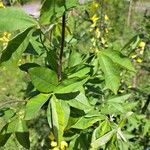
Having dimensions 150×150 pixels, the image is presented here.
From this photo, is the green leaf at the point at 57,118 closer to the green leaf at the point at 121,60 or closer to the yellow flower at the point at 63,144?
the green leaf at the point at 121,60

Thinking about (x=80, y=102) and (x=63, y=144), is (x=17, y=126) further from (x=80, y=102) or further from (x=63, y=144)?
(x=63, y=144)

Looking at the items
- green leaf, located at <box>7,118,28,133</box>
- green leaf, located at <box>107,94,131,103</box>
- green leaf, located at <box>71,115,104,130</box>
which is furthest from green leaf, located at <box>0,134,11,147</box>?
green leaf, located at <box>107,94,131,103</box>

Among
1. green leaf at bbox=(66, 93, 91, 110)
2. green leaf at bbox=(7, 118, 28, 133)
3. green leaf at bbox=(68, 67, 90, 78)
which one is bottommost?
green leaf at bbox=(7, 118, 28, 133)

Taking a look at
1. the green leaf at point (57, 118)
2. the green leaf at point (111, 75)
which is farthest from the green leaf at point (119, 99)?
the green leaf at point (57, 118)

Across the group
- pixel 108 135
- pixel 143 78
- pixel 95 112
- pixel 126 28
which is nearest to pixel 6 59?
pixel 108 135

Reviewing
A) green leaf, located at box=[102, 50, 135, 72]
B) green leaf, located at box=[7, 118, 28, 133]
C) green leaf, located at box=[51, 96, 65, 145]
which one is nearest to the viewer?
green leaf, located at box=[51, 96, 65, 145]

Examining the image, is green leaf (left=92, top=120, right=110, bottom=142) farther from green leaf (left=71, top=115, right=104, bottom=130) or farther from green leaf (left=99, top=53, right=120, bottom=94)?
green leaf (left=99, top=53, right=120, bottom=94)

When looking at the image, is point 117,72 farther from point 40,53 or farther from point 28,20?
point 40,53
